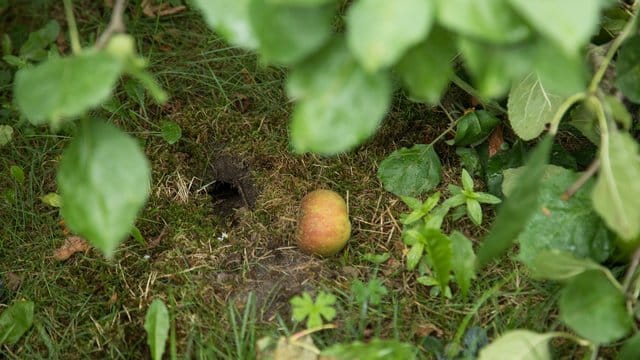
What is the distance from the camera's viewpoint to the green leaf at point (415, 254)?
1.72 meters

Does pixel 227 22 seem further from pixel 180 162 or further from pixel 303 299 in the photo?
pixel 180 162

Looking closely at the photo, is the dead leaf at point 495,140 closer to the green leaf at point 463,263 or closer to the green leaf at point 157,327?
the green leaf at point 463,263

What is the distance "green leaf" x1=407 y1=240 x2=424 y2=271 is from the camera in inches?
67.8

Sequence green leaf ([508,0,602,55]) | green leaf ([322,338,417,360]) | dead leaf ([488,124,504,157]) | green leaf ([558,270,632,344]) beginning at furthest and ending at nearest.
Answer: dead leaf ([488,124,504,157]) → green leaf ([322,338,417,360]) → green leaf ([558,270,632,344]) → green leaf ([508,0,602,55])

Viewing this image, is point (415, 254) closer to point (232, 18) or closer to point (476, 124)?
point (476, 124)

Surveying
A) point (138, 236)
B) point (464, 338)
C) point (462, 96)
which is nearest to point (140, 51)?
point (138, 236)

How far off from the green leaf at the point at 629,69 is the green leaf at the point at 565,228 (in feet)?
→ 0.62

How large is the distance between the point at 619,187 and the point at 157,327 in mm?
1001

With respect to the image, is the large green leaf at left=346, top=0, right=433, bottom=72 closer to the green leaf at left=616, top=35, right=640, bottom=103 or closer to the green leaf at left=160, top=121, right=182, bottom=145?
A: the green leaf at left=616, top=35, right=640, bottom=103

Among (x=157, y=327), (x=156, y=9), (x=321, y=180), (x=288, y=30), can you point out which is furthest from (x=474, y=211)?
(x=156, y=9)

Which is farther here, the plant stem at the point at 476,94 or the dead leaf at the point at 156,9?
the dead leaf at the point at 156,9

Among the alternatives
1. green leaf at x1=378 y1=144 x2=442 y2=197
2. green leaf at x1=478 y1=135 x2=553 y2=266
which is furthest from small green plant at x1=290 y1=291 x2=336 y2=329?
green leaf at x1=478 y1=135 x2=553 y2=266

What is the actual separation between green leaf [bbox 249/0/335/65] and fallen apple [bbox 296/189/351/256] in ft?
2.69

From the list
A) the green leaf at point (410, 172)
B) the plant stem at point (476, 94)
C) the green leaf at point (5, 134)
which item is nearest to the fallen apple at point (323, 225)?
the green leaf at point (410, 172)
